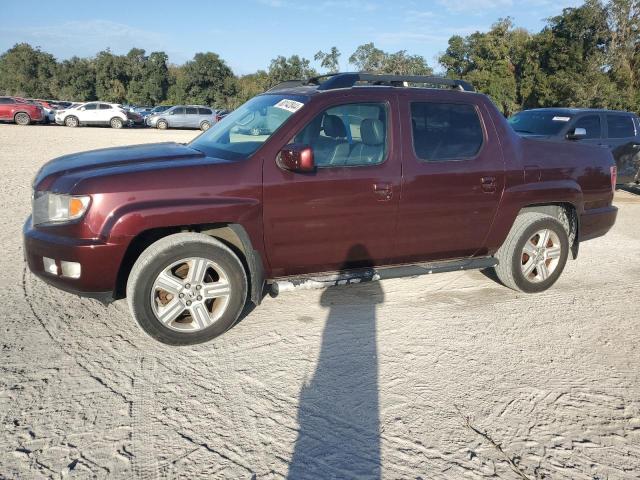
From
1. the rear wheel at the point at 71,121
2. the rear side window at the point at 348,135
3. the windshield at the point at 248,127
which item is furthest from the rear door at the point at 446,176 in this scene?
the rear wheel at the point at 71,121

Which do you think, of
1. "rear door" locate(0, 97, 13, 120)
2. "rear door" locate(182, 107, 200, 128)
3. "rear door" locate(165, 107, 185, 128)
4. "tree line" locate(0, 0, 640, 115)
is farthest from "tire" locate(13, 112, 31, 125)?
"tree line" locate(0, 0, 640, 115)

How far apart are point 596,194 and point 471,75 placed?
140 ft

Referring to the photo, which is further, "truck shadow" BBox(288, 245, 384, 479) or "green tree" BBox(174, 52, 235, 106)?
"green tree" BBox(174, 52, 235, 106)

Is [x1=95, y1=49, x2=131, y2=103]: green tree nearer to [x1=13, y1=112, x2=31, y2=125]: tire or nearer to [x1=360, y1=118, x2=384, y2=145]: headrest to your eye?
[x1=13, y1=112, x2=31, y2=125]: tire

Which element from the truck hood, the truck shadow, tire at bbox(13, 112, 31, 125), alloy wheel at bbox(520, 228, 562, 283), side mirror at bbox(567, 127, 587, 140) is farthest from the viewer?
tire at bbox(13, 112, 31, 125)

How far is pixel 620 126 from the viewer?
33.6 ft

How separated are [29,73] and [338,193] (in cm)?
6881

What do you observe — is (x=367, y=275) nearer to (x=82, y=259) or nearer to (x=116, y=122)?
(x=82, y=259)

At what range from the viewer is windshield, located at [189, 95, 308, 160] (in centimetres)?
388

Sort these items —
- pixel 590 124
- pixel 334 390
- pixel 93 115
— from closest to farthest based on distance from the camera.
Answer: pixel 334 390 < pixel 590 124 < pixel 93 115

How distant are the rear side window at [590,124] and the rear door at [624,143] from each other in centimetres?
30

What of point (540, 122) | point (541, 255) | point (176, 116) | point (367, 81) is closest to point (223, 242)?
point (367, 81)

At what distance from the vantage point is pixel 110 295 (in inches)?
140

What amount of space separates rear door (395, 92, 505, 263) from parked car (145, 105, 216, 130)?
99.1ft
